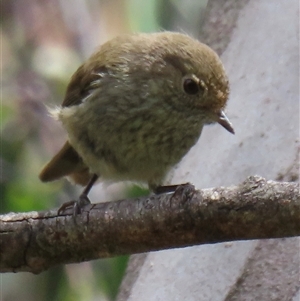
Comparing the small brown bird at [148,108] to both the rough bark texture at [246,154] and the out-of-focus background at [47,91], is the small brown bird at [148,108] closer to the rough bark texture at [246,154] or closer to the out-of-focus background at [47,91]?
the rough bark texture at [246,154]

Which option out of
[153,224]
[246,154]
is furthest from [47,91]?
[153,224]

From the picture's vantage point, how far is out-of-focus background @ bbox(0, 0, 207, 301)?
407cm

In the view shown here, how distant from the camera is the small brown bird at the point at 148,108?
2939 mm

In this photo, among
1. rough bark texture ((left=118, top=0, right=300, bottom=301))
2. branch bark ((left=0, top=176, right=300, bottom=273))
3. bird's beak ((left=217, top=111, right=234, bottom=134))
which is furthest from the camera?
bird's beak ((left=217, top=111, right=234, bottom=134))

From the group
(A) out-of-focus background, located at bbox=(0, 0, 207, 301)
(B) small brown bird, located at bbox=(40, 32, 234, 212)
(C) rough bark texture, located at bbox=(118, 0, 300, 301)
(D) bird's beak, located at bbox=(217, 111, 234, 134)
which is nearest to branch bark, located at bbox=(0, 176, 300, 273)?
(B) small brown bird, located at bbox=(40, 32, 234, 212)

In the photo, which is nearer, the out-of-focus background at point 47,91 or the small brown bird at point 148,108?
the small brown bird at point 148,108

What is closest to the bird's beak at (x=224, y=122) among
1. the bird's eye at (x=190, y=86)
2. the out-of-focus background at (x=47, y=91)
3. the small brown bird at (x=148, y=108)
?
the small brown bird at (x=148, y=108)

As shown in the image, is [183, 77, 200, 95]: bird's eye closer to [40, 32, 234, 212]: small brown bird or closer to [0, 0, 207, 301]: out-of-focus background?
[40, 32, 234, 212]: small brown bird

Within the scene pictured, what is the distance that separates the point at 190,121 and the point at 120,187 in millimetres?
1749

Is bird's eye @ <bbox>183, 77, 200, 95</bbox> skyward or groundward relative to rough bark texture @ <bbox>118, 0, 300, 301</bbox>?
skyward

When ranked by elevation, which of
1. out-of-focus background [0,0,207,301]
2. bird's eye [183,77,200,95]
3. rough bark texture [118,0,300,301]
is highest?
bird's eye [183,77,200,95]

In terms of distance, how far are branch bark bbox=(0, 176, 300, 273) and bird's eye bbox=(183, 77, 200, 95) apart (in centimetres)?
74

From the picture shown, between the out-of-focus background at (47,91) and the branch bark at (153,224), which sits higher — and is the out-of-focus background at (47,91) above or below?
below

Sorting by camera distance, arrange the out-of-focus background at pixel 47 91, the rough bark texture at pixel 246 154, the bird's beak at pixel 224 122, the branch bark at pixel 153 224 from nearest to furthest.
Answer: the branch bark at pixel 153 224
the rough bark texture at pixel 246 154
the bird's beak at pixel 224 122
the out-of-focus background at pixel 47 91
